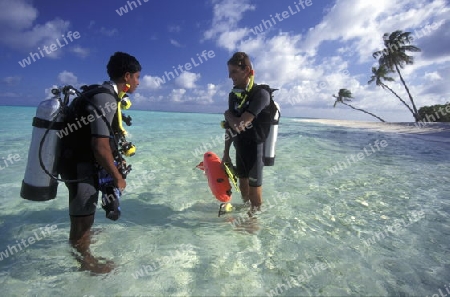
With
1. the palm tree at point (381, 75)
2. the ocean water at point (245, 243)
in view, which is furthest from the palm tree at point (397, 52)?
the ocean water at point (245, 243)

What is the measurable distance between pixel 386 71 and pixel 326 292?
5458 centimetres

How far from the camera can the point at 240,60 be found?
3.82 m

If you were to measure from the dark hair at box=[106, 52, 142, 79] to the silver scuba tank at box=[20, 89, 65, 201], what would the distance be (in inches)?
23.8

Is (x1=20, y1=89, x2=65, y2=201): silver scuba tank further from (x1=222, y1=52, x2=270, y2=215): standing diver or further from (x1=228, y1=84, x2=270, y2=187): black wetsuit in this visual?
(x1=228, y1=84, x2=270, y2=187): black wetsuit

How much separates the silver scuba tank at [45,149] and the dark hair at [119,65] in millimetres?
604

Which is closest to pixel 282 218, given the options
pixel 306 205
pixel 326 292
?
pixel 306 205

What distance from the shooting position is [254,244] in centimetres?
376

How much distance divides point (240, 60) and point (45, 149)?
9.06ft

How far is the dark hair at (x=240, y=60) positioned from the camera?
381 centimetres

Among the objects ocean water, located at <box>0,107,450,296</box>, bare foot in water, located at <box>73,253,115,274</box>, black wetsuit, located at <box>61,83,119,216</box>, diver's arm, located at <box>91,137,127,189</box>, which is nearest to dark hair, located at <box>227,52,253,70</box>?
black wetsuit, located at <box>61,83,119,216</box>

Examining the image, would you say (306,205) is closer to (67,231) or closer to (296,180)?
(296,180)

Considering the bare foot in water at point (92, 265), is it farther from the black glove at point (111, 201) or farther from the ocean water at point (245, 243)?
the black glove at point (111, 201)

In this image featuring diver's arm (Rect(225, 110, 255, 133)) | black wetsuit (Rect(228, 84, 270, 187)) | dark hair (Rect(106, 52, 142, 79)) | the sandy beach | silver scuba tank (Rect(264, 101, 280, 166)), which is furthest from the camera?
the sandy beach

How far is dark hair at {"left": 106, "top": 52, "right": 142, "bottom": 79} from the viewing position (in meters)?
2.96
